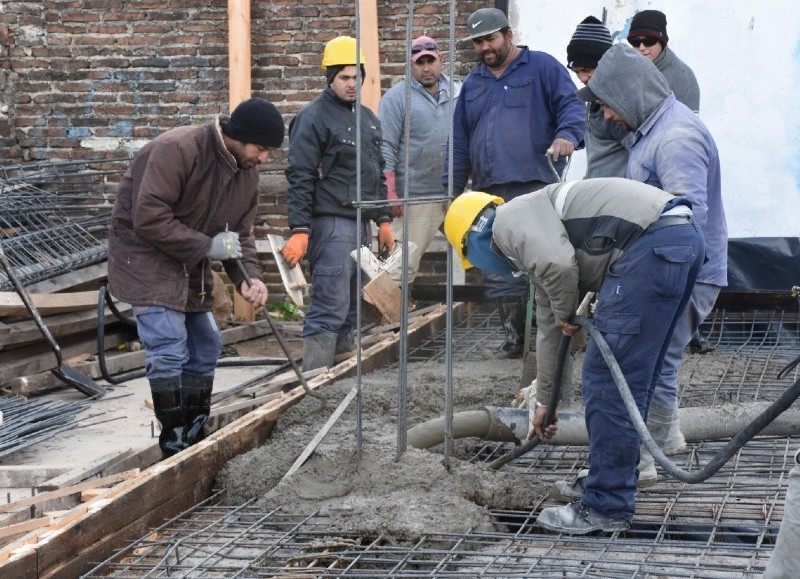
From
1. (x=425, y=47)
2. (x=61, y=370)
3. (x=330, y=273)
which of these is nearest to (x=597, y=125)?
(x=330, y=273)

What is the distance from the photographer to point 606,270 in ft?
12.6

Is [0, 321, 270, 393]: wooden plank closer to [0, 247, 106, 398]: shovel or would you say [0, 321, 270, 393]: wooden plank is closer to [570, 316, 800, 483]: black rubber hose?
[0, 247, 106, 398]: shovel

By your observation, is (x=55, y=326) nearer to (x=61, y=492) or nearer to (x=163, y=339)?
(x=163, y=339)

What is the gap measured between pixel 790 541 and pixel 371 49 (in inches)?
277

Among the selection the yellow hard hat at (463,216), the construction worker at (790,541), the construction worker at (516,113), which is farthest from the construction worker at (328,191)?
the construction worker at (790,541)

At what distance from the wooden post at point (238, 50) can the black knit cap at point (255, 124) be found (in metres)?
4.09

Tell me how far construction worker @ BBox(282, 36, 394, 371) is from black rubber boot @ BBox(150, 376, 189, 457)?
1.64 m

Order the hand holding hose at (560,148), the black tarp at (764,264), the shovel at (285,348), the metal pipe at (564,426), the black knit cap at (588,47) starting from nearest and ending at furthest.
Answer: the metal pipe at (564,426)
the shovel at (285,348)
the black knit cap at (588,47)
the hand holding hose at (560,148)
the black tarp at (764,264)

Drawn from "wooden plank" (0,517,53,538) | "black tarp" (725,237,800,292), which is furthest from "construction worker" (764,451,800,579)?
"black tarp" (725,237,800,292)

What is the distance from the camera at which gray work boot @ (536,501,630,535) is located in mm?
3814

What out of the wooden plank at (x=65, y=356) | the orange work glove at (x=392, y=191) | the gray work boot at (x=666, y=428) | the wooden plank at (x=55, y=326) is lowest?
the wooden plank at (x=65, y=356)

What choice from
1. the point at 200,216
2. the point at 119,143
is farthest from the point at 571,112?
the point at 119,143

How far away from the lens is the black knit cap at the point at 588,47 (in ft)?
17.9

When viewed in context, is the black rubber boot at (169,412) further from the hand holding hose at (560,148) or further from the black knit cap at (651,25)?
the black knit cap at (651,25)
